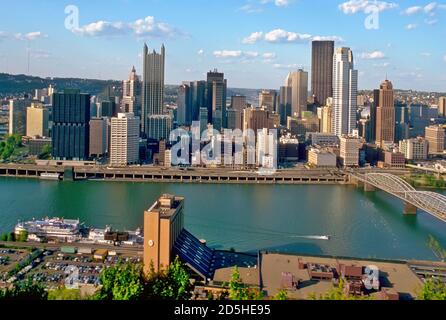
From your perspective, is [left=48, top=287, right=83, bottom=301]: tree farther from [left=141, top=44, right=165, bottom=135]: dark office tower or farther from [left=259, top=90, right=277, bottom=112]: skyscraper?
[left=259, top=90, right=277, bottom=112]: skyscraper

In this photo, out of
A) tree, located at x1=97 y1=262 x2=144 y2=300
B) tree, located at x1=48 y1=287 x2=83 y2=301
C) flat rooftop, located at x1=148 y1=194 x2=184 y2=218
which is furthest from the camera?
flat rooftop, located at x1=148 y1=194 x2=184 y2=218

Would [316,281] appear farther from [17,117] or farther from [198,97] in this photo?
[198,97]

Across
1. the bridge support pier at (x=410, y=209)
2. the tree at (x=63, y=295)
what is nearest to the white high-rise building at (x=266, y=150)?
the bridge support pier at (x=410, y=209)

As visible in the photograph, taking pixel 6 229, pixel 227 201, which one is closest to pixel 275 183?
pixel 227 201

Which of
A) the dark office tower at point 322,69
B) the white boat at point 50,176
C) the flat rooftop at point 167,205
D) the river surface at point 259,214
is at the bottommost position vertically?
the river surface at point 259,214

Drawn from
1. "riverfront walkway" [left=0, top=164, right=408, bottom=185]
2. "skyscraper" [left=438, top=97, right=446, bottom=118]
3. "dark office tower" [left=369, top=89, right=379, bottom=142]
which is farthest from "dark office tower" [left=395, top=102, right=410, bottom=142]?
"riverfront walkway" [left=0, top=164, right=408, bottom=185]

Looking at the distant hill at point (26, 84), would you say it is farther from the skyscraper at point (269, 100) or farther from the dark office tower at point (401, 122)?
the dark office tower at point (401, 122)

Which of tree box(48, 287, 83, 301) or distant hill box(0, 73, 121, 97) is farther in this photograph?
distant hill box(0, 73, 121, 97)
